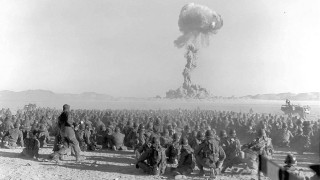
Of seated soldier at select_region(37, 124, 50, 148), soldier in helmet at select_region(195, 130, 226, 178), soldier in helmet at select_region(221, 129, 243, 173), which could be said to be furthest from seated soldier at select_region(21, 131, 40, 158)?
soldier in helmet at select_region(221, 129, 243, 173)

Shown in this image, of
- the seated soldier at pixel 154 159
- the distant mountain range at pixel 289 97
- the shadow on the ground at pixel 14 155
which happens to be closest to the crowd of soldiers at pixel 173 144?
the seated soldier at pixel 154 159

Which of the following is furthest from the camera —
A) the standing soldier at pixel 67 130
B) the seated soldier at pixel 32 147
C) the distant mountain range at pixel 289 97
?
the distant mountain range at pixel 289 97

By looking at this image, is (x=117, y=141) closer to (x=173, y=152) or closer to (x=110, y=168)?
(x=110, y=168)

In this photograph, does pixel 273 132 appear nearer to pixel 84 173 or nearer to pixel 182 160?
pixel 182 160

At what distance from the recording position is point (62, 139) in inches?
493

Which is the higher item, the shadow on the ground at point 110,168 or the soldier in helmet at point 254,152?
the soldier in helmet at point 254,152

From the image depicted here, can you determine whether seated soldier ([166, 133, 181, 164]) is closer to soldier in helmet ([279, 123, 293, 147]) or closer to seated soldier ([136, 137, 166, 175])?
A: seated soldier ([136, 137, 166, 175])

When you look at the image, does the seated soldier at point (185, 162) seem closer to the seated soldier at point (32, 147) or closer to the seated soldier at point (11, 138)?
the seated soldier at point (32, 147)

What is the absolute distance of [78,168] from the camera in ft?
37.7

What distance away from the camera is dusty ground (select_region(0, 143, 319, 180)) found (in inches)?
406

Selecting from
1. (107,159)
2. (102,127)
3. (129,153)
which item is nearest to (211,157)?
(107,159)

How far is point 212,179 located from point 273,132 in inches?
406

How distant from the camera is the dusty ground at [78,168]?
33.9 feet

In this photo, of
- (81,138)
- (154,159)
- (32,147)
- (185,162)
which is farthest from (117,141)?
(185,162)
